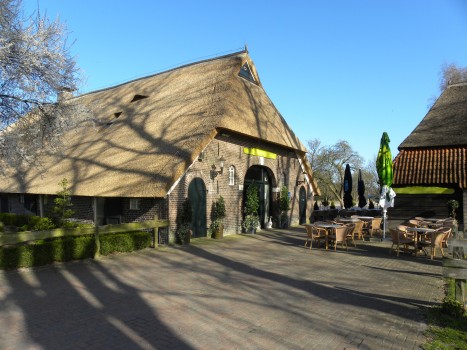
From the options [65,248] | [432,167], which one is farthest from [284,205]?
[65,248]

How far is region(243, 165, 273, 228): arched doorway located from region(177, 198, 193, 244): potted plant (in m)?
5.17

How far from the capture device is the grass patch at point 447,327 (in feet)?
15.9

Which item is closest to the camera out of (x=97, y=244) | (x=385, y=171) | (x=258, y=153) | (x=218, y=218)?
(x=97, y=244)

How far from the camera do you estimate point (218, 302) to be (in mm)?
6559

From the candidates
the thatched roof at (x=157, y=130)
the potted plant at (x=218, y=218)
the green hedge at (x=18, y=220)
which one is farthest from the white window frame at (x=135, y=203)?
the green hedge at (x=18, y=220)

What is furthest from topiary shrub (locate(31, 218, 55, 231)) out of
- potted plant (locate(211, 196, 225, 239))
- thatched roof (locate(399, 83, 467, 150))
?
thatched roof (locate(399, 83, 467, 150))

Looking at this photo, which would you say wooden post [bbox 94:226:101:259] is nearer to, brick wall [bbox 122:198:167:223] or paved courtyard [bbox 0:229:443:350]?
paved courtyard [bbox 0:229:443:350]

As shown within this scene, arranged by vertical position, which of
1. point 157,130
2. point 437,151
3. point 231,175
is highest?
point 157,130

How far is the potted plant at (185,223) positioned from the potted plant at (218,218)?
1.60 meters

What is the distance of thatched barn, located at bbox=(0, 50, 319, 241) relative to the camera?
13.3 m

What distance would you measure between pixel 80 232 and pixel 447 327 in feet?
27.7

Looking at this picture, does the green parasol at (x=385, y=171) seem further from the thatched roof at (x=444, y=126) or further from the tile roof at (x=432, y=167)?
the thatched roof at (x=444, y=126)

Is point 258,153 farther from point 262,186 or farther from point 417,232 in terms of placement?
point 417,232

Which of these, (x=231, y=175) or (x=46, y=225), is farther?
(x=231, y=175)
